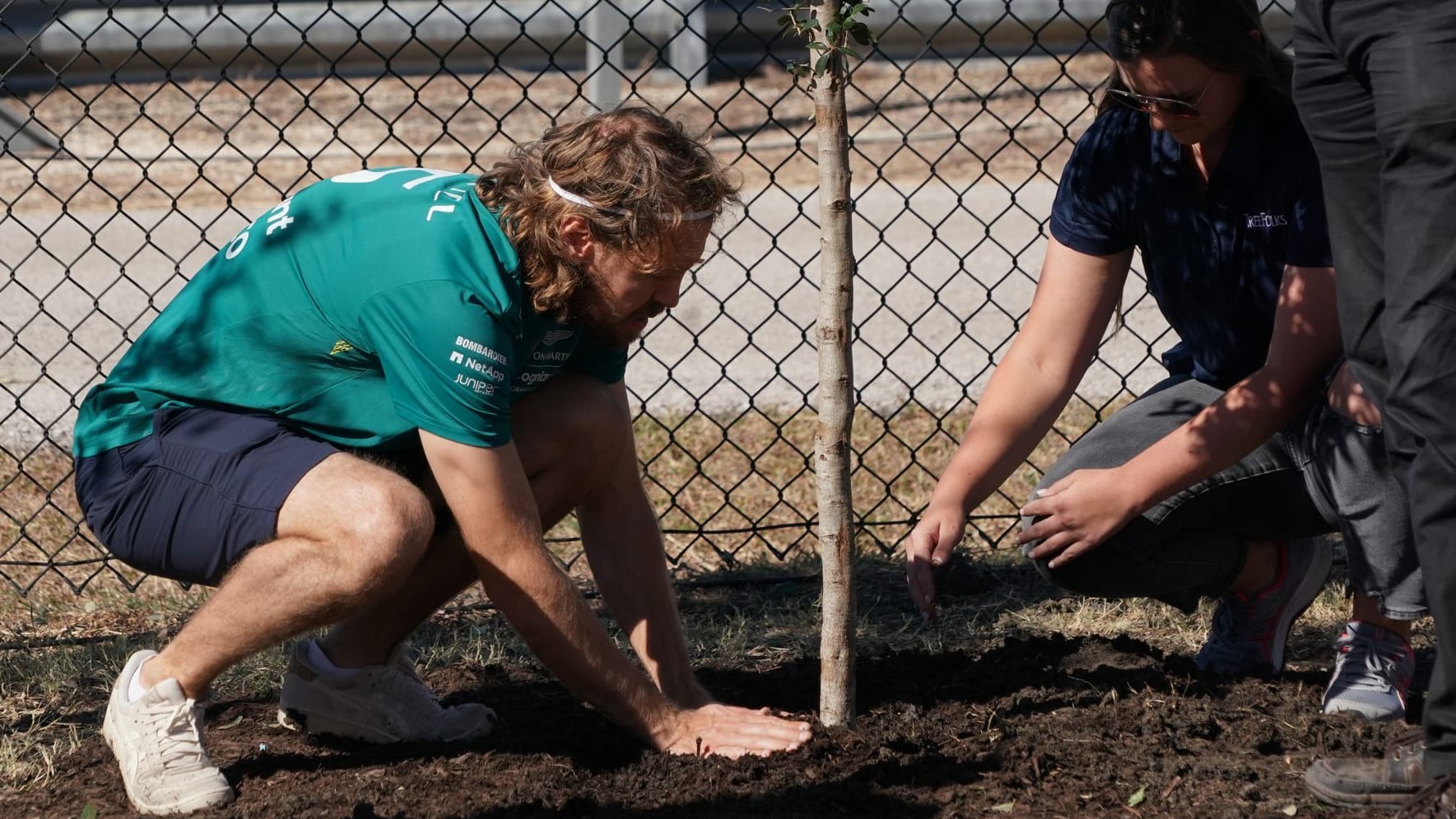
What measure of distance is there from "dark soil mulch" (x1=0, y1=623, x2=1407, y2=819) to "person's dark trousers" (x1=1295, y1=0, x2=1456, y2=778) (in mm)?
456

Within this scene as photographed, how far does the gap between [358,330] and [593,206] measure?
17.4 inches

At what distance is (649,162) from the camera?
2.29 meters

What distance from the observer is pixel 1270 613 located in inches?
115

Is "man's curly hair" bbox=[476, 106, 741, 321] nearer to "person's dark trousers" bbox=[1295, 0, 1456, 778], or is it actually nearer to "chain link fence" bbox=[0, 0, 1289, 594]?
"chain link fence" bbox=[0, 0, 1289, 594]

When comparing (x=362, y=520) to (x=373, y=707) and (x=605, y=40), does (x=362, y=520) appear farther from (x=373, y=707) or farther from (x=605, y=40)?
(x=605, y=40)

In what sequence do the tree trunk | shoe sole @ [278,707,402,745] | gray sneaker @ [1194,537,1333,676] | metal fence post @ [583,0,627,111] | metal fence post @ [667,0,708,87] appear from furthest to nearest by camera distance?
A: metal fence post @ [667,0,708,87]
metal fence post @ [583,0,627,111]
gray sneaker @ [1194,537,1333,676]
shoe sole @ [278,707,402,745]
the tree trunk

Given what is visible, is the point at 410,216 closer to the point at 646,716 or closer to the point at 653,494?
the point at 646,716

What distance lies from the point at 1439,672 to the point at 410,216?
66.5 inches

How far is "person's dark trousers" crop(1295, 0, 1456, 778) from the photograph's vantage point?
1965mm

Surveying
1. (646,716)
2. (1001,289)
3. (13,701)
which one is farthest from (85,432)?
(1001,289)

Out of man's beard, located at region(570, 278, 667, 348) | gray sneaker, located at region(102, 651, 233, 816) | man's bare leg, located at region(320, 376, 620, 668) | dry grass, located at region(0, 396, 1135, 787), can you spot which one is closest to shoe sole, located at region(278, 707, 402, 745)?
man's bare leg, located at region(320, 376, 620, 668)

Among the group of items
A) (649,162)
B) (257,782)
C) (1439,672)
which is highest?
(649,162)

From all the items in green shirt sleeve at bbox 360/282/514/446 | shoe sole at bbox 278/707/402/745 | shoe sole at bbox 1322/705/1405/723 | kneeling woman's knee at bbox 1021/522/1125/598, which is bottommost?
shoe sole at bbox 278/707/402/745

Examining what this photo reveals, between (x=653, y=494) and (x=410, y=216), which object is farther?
(x=653, y=494)
